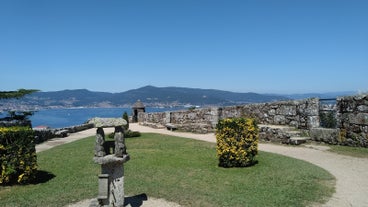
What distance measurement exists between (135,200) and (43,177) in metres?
3.58

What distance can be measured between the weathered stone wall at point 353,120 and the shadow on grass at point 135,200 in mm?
8324

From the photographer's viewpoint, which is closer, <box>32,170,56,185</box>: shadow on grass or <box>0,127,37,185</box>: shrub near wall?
<box>0,127,37,185</box>: shrub near wall

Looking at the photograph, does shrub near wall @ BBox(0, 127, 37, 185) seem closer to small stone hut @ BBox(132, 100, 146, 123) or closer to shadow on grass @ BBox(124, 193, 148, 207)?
shadow on grass @ BBox(124, 193, 148, 207)

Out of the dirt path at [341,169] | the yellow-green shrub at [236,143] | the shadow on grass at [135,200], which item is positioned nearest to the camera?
the dirt path at [341,169]

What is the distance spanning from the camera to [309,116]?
1388cm

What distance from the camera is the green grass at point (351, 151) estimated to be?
10528mm

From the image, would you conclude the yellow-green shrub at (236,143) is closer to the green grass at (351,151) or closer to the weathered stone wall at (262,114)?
the green grass at (351,151)

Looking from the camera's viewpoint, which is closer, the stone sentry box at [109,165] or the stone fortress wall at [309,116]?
the stone sentry box at [109,165]

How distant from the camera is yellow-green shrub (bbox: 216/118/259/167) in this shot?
9477 mm

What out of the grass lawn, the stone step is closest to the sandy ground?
the grass lawn

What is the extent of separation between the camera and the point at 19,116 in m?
19.4

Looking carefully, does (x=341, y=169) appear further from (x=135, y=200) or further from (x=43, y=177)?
(x=43, y=177)

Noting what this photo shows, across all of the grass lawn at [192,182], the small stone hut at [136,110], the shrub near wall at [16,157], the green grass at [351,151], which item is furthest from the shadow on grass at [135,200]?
the small stone hut at [136,110]

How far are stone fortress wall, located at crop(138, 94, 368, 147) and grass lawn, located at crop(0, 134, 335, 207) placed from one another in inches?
121
